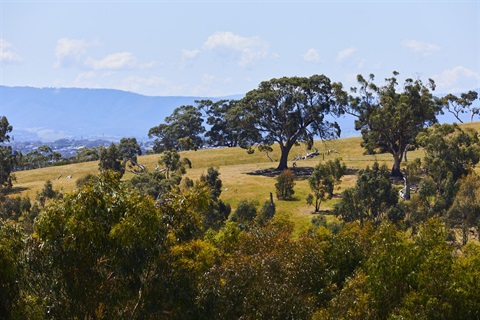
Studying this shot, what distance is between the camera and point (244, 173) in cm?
9625

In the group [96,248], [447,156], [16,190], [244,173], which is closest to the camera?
[96,248]

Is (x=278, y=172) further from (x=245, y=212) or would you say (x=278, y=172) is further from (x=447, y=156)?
(x=245, y=212)

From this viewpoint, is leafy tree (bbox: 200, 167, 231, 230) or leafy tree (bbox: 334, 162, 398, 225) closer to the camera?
leafy tree (bbox: 200, 167, 231, 230)

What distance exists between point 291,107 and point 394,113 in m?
19.0

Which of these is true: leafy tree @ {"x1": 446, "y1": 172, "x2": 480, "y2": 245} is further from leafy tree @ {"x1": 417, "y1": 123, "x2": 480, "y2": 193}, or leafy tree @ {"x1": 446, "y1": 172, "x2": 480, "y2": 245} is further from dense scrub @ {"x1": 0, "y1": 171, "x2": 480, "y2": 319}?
dense scrub @ {"x1": 0, "y1": 171, "x2": 480, "y2": 319}

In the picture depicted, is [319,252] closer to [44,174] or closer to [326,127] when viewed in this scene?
[326,127]

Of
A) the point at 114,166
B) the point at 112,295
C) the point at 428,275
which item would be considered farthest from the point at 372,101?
the point at 112,295

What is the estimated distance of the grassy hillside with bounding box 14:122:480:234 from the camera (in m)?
73.2

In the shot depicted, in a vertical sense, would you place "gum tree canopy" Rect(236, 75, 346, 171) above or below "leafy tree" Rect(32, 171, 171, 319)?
above

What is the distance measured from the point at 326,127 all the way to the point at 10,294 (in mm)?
82994

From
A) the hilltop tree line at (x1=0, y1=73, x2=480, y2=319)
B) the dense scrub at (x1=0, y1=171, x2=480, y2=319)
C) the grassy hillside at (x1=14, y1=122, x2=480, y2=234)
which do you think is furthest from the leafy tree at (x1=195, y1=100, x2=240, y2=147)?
the dense scrub at (x1=0, y1=171, x2=480, y2=319)

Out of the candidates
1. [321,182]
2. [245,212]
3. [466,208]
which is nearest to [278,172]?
[321,182]

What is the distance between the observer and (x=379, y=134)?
8388cm

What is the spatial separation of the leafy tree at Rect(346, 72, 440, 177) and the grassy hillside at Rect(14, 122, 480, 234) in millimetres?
7652
